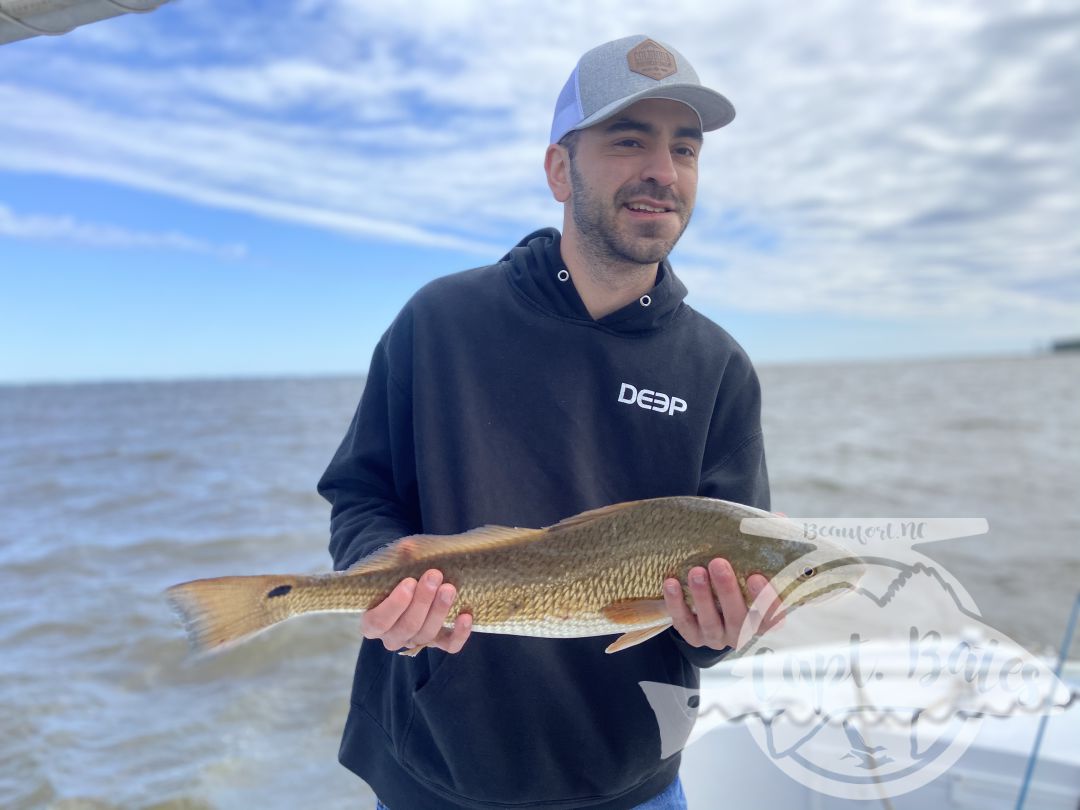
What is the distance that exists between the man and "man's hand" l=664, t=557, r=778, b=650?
0.06 metres

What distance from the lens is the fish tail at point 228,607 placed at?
2172mm

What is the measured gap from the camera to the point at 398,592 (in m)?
2.22

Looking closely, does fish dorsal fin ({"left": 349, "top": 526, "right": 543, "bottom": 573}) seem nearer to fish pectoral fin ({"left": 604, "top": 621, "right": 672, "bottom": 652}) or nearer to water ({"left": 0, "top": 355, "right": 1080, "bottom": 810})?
fish pectoral fin ({"left": 604, "top": 621, "right": 672, "bottom": 652})

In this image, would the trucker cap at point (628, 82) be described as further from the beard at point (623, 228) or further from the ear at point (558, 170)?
the beard at point (623, 228)

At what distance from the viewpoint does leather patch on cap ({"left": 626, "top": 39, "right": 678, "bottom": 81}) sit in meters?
2.62

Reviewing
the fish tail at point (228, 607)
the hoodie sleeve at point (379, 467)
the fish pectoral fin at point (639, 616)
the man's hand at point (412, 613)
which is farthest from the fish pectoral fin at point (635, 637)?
the fish tail at point (228, 607)

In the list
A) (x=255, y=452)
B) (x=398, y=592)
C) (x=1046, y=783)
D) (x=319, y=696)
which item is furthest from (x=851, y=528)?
(x=255, y=452)

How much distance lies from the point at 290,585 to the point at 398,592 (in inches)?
14.5

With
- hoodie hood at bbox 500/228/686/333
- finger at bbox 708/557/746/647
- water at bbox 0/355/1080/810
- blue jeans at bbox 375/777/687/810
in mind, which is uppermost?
hoodie hood at bbox 500/228/686/333

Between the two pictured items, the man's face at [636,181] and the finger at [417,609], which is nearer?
the finger at [417,609]

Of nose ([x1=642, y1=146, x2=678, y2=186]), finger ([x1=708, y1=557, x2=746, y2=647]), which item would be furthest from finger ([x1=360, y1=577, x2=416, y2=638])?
nose ([x1=642, y1=146, x2=678, y2=186])

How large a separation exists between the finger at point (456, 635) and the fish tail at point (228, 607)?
0.47 metres

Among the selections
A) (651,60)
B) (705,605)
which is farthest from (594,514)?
(651,60)

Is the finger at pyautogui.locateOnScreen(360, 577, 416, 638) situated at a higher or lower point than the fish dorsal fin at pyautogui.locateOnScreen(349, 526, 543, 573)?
lower
